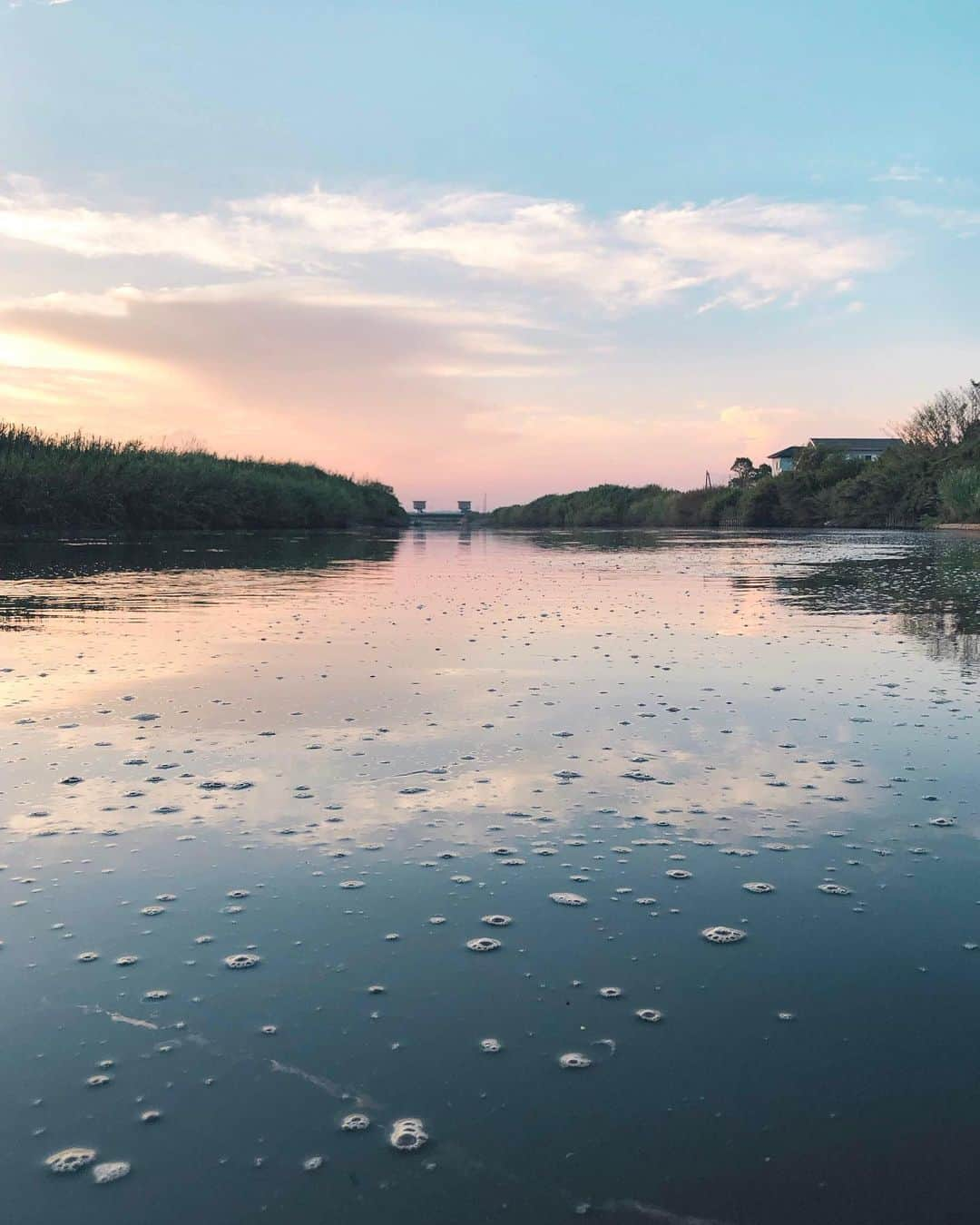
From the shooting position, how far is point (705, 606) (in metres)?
14.1

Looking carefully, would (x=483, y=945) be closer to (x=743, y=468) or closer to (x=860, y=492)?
(x=860, y=492)

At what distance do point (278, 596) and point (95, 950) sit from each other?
12.0 m

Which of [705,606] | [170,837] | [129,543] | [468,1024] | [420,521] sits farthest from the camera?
[420,521]

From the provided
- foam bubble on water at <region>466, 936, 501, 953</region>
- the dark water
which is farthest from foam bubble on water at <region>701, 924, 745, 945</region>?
foam bubble on water at <region>466, 936, 501, 953</region>

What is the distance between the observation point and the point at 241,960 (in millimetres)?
3113

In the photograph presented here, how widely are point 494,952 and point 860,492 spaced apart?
79586mm

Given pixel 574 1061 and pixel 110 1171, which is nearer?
pixel 110 1171

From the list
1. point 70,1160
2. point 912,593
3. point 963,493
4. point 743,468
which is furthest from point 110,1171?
point 743,468

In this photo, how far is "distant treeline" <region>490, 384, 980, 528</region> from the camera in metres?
65.9

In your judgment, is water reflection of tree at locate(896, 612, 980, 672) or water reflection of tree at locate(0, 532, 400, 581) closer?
water reflection of tree at locate(896, 612, 980, 672)

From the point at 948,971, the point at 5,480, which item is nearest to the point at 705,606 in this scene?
the point at 948,971

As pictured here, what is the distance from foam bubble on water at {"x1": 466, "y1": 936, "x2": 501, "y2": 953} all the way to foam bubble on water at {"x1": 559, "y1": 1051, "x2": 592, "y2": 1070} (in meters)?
0.63

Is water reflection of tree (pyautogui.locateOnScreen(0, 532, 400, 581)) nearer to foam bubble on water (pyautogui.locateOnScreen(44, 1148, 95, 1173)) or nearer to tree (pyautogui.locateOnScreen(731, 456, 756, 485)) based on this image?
foam bubble on water (pyautogui.locateOnScreen(44, 1148, 95, 1173))

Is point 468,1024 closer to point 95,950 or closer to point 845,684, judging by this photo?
point 95,950
